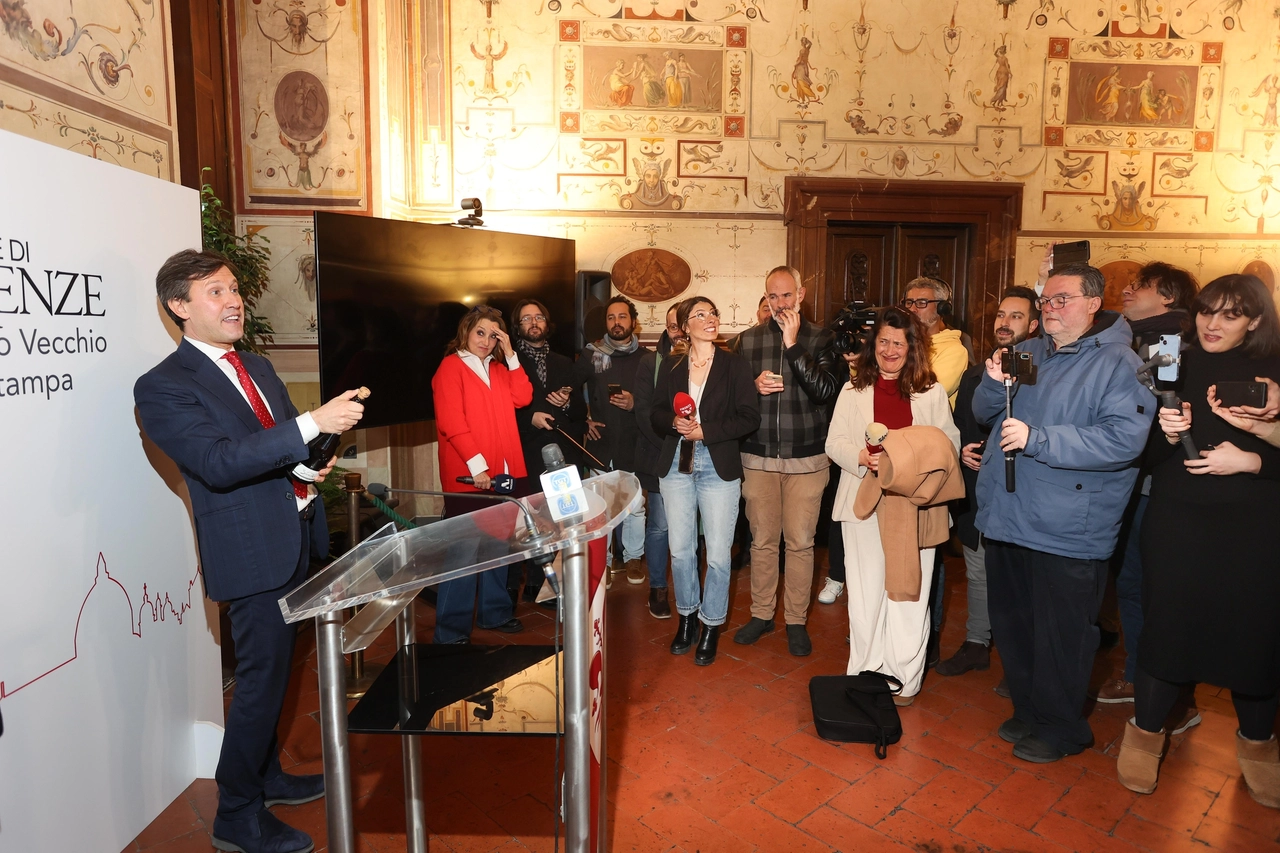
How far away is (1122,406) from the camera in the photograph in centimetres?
295

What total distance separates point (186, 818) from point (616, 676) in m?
1.93

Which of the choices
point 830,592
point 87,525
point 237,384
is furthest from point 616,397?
point 87,525

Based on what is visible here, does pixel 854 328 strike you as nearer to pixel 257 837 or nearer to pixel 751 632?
pixel 751 632

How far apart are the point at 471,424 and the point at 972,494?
2625 mm

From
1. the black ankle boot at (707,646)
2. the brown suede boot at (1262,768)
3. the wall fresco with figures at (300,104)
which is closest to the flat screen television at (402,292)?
the wall fresco with figures at (300,104)

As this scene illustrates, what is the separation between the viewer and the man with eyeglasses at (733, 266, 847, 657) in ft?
13.8

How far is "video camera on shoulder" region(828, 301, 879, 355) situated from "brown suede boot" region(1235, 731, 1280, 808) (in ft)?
7.15

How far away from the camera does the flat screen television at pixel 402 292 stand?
471 centimetres

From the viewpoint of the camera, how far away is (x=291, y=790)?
3.02 metres

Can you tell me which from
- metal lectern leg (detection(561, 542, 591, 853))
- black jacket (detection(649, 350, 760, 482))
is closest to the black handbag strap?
black jacket (detection(649, 350, 760, 482))

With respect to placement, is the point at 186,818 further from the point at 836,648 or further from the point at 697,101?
the point at 697,101

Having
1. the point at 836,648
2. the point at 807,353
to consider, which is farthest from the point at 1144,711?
the point at 807,353

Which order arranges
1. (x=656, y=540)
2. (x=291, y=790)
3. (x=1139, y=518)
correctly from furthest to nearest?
(x=656, y=540) → (x=1139, y=518) → (x=291, y=790)

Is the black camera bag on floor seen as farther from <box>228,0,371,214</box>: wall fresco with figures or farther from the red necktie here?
<box>228,0,371,214</box>: wall fresco with figures
